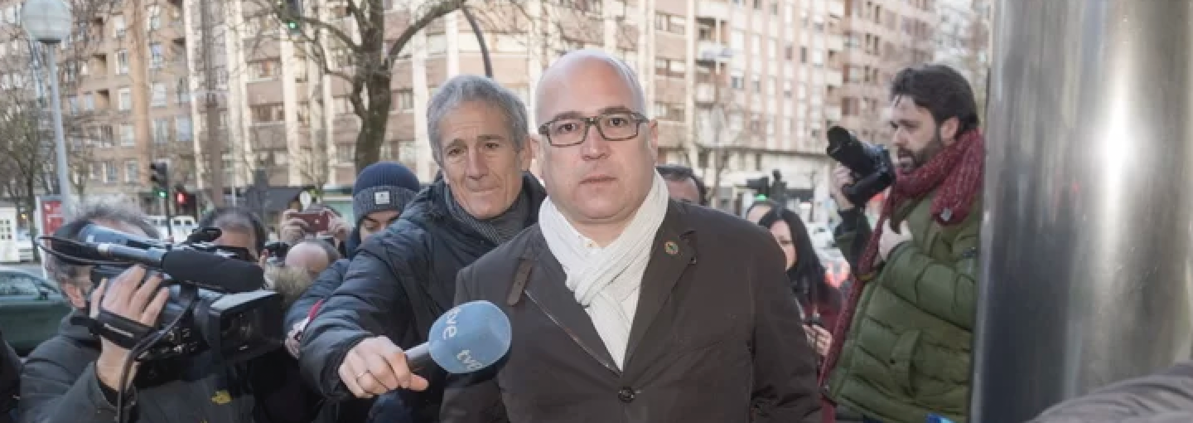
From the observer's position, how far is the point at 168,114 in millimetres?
33125

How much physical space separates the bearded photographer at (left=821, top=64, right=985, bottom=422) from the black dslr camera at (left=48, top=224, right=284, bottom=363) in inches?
77.8

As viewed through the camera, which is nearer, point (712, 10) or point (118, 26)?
point (118, 26)

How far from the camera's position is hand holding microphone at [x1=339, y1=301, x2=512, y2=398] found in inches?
52.2

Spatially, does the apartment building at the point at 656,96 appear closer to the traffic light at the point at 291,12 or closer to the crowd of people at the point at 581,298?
the traffic light at the point at 291,12

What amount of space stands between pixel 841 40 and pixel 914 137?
167 feet

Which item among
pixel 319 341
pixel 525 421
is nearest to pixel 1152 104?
pixel 525 421

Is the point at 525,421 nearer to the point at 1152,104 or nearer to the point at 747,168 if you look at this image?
the point at 1152,104

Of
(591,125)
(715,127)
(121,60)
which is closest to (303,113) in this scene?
(715,127)

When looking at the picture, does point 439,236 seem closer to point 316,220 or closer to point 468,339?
point 468,339

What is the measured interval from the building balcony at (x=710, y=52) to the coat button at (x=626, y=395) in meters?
40.3

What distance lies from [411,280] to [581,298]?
2.28 feet

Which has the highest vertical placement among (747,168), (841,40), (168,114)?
(841,40)

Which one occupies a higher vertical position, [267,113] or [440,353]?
[267,113]

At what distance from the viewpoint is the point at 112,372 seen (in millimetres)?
1930
